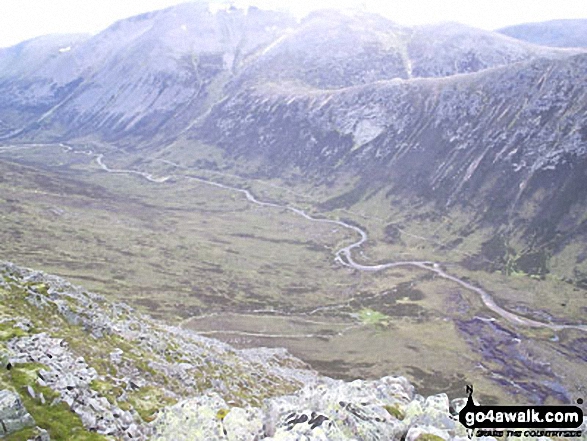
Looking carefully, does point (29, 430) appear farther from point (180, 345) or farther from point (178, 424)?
point (180, 345)

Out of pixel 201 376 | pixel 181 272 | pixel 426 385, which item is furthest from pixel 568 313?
pixel 201 376

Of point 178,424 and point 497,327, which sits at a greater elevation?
point 178,424

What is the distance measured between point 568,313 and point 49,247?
7209 inches

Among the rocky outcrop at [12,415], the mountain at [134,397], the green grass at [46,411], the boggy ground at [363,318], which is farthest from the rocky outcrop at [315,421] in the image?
the boggy ground at [363,318]

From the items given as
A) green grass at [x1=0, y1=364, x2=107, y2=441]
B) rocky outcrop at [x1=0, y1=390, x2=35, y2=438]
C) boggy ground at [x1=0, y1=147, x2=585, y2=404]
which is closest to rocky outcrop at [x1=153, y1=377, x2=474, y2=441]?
green grass at [x1=0, y1=364, x2=107, y2=441]

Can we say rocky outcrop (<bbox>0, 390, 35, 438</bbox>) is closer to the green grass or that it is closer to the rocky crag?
the rocky crag

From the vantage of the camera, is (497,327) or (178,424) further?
(497,327)

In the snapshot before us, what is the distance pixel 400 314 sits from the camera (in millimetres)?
167125

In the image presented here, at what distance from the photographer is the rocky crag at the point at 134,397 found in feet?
99.2

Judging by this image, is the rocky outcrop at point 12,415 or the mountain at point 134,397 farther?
the mountain at point 134,397

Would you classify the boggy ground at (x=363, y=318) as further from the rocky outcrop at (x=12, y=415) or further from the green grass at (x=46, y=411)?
the rocky outcrop at (x=12, y=415)

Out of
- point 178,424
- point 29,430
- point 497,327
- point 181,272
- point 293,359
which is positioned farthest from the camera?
point 181,272

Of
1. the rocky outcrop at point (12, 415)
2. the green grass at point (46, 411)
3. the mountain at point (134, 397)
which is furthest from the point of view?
the mountain at point (134, 397)

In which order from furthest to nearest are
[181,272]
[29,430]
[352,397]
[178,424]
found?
[181,272] < [352,397] < [178,424] < [29,430]
